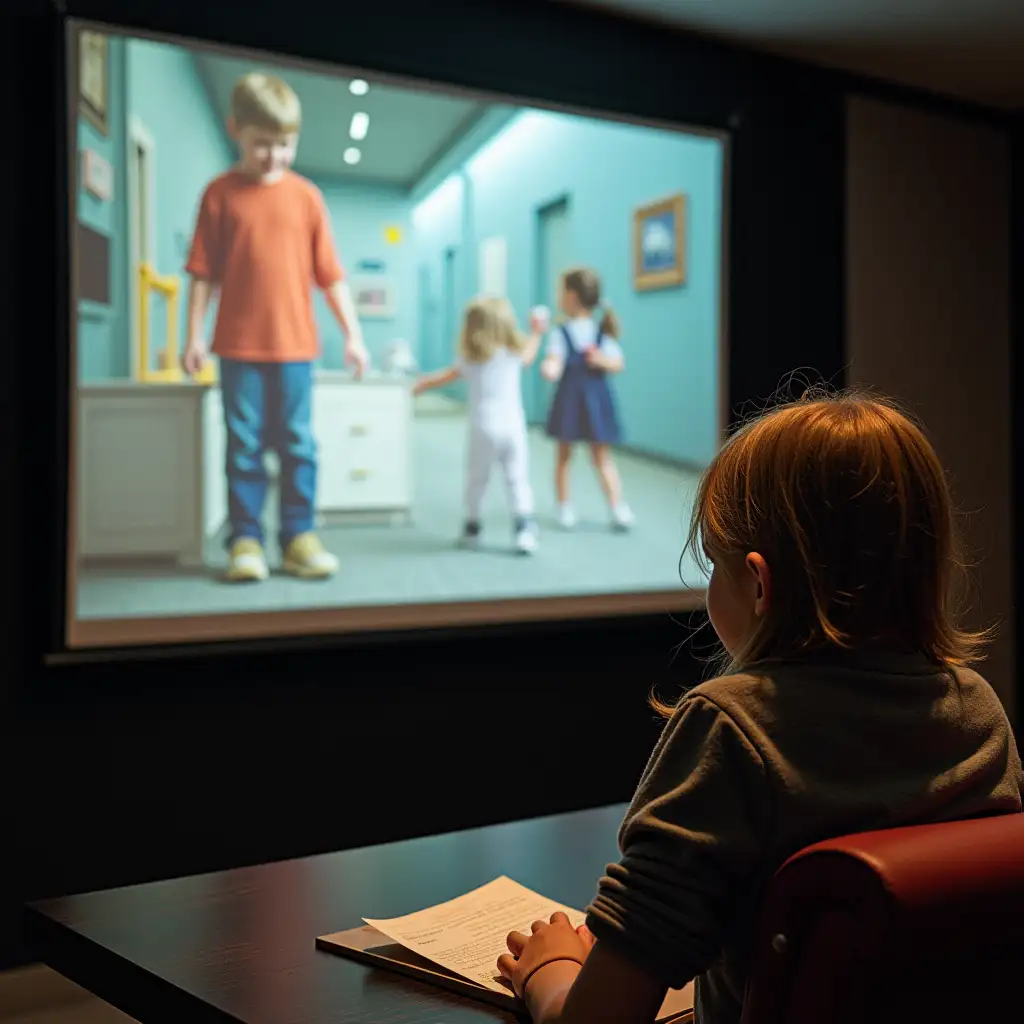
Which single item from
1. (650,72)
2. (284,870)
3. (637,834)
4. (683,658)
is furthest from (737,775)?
(650,72)

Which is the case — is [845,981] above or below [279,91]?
below

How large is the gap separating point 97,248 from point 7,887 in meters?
1.46

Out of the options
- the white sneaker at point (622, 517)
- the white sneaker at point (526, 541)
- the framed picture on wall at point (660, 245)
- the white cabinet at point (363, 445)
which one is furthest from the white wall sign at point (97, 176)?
the white sneaker at point (622, 517)

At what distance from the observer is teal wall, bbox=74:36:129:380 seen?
2650mm

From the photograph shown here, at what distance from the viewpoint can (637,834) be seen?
789mm

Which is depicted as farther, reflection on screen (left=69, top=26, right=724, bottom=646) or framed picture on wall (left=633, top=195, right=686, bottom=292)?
framed picture on wall (left=633, top=195, right=686, bottom=292)

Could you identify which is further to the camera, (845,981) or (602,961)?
(602,961)

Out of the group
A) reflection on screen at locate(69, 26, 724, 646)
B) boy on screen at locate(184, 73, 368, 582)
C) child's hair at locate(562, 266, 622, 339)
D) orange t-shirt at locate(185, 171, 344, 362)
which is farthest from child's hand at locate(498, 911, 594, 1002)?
child's hair at locate(562, 266, 622, 339)

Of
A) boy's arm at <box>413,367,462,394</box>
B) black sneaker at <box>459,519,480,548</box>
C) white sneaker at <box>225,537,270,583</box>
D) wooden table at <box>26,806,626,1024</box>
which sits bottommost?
wooden table at <box>26,806,626,1024</box>

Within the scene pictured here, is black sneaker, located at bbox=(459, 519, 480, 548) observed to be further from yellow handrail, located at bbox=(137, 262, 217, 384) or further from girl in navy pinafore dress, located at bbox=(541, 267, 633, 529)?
yellow handrail, located at bbox=(137, 262, 217, 384)

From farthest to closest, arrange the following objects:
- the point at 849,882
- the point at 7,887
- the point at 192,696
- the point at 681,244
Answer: the point at 681,244
the point at 192,696
the point at 7,887
the point at 849,882

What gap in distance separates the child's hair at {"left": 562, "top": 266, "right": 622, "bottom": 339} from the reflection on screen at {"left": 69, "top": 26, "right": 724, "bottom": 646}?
0.01 metres

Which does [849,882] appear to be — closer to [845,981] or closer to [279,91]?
[845,981]

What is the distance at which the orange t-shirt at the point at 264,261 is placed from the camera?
9.40 feet
